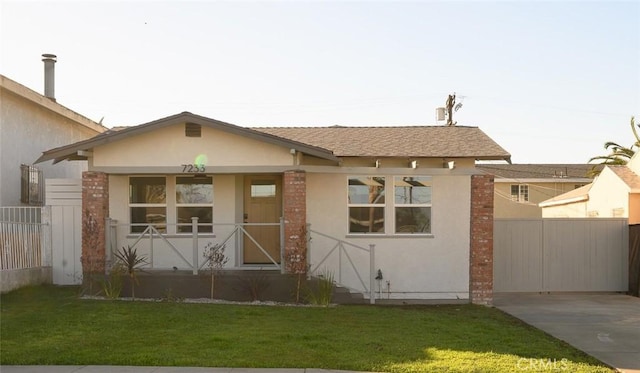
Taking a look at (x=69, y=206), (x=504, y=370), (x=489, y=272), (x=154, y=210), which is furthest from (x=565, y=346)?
(x=69, y=206)

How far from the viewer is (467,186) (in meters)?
14.9

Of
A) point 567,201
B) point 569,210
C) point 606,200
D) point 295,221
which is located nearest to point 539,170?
point 569,210

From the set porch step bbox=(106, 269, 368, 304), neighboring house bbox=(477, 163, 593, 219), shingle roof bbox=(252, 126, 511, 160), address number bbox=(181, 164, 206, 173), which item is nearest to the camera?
porch step bbox=(106, 269, 368, 304)

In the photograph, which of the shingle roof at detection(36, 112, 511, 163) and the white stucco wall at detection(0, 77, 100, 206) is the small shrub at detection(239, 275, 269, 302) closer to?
the shingle roof at detection(36, 112, 511, 163)

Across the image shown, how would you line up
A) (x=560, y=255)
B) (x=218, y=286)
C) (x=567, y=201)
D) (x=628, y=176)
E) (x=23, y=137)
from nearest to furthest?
(x=218, y=286), (x=23, y=137), (x=560, y=255), (x=628, y=176), (x=567, y=201)

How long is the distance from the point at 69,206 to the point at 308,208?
5590mm

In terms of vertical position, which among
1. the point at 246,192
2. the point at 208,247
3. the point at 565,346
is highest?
the point at 246,192

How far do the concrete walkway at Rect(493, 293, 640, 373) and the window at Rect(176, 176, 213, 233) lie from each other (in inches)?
271

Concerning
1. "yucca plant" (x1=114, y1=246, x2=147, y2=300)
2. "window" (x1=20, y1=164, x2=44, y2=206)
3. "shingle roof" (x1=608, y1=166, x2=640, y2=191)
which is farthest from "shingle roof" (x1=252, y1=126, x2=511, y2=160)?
"window" (x1=20, y1=164, x2=44, y2=206)

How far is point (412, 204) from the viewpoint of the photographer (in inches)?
593

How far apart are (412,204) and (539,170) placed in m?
26.0

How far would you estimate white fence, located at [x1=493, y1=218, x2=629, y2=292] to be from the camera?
56.3 ft

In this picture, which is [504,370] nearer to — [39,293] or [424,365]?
[424,365]

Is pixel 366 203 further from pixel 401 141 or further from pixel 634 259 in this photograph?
pixel 634 259
